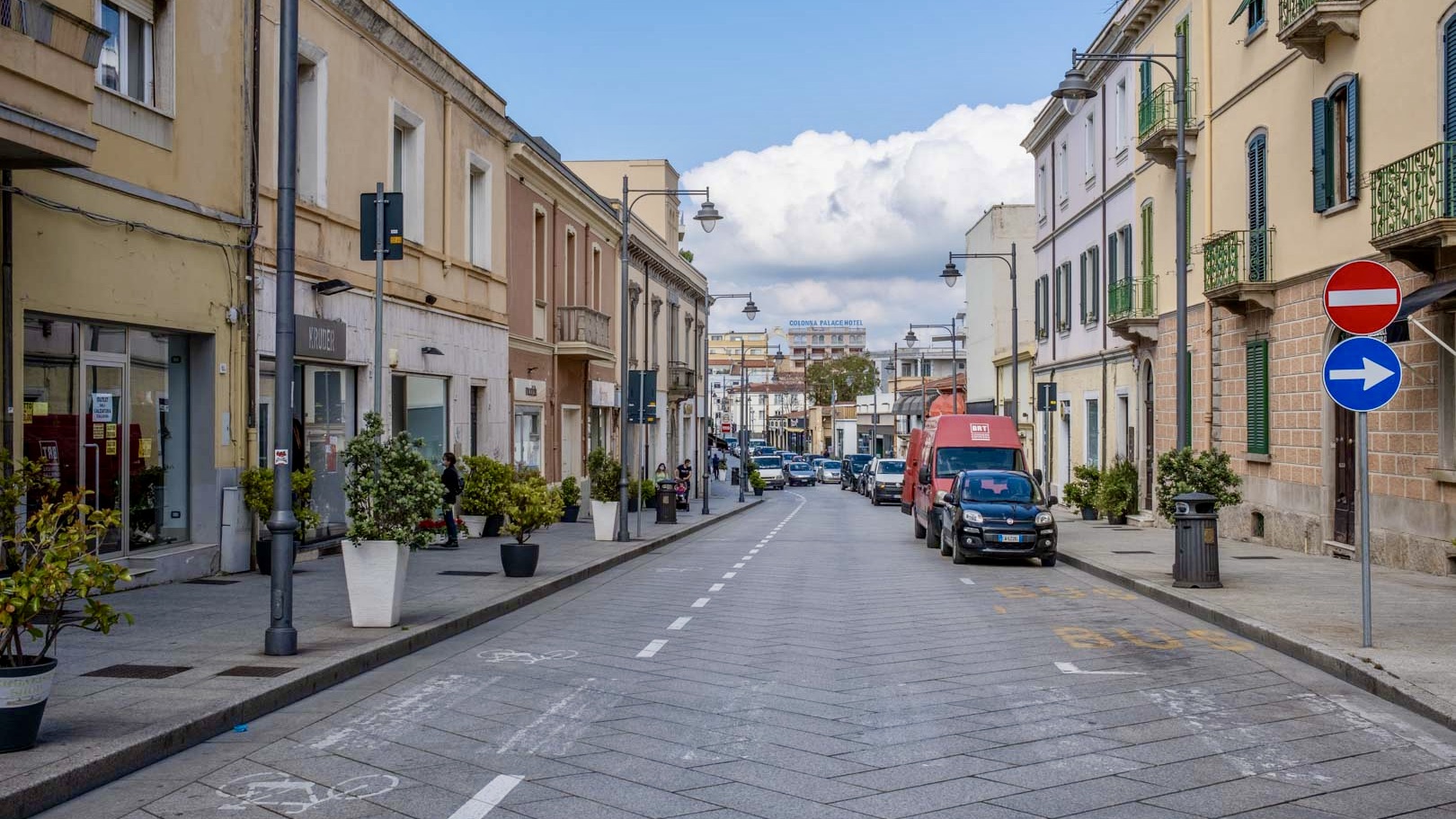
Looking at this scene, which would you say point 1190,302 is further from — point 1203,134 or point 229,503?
point 229,503

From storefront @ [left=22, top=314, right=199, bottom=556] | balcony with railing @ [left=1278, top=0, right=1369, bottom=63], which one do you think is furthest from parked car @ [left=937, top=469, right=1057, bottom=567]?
storefront @ [left=22, top=314, right=199, bottom=556]

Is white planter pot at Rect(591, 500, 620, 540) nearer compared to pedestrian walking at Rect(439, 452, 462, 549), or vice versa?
pedestrian walking at Rect(439, 452, 462, 549)

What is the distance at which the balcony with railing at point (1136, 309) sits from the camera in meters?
29.4

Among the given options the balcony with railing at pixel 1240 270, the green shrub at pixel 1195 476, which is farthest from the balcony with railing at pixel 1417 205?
the balcony with railing at pixel 1240 270

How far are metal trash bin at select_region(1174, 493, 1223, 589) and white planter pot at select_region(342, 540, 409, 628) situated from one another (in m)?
9.20

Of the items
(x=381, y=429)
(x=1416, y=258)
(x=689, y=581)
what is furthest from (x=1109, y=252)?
(x=381, y=429)

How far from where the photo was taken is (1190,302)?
27062mm

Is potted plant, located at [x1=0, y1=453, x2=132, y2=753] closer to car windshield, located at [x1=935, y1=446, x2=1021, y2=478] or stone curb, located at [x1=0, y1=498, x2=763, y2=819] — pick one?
stone curb, located at [x1=0, y1=498, x2=763, y2=819]

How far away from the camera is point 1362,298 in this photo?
10.7 meters

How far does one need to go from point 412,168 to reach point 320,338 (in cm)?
553

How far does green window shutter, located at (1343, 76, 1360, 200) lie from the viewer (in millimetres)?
18516

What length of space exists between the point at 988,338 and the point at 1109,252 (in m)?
22.0

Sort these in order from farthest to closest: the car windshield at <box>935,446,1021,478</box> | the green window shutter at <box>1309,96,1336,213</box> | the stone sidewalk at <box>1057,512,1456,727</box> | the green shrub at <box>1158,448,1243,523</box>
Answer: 1. the car windshield at <box>935,446,1021,478</box>
2. the green window shutter at <box>1309,96,1336,213</box>
3. the green shrub at <box>1158,448,1243,523</box>
4. the stone sidewalk at <box>1057,512,1456,727</box>

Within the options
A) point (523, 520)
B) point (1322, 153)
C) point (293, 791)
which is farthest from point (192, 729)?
point (1322, 153)
